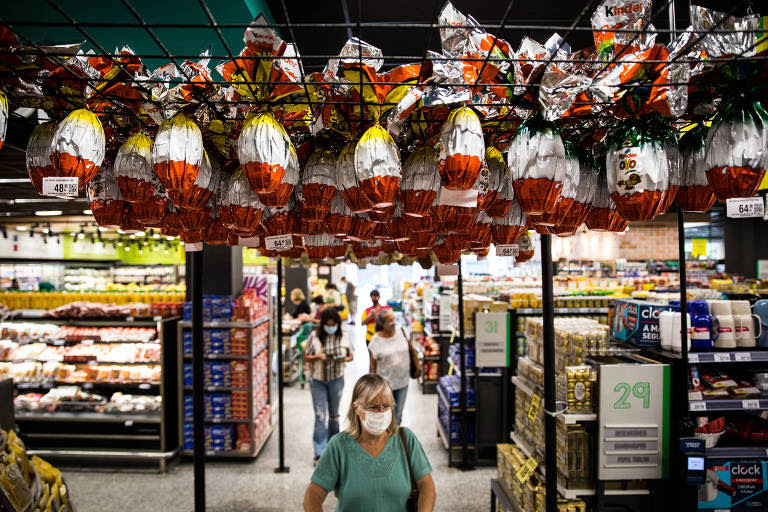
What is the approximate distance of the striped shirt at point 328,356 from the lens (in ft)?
15.2

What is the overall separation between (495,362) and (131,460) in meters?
4.12

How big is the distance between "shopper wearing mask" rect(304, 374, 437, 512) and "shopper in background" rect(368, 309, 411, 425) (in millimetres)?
2491

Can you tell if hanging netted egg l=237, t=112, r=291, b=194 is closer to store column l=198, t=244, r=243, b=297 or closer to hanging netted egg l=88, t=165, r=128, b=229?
hanging netted egg l=88, t=165, r=128, b=229

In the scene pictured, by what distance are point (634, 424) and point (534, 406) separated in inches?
22.0

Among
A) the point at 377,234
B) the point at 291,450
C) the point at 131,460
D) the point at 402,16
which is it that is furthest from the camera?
the point at 291,450

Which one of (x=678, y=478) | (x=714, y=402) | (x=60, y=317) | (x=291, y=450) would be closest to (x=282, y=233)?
(x=678, y=478)

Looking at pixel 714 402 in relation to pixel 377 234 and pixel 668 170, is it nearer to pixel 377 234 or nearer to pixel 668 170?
pixel 668 170

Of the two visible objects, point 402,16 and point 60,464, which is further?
point 60,464

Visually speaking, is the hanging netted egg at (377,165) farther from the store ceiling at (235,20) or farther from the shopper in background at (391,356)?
the shopper in background at (391,356)

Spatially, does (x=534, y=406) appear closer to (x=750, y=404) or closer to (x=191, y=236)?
(x=750, y=404)

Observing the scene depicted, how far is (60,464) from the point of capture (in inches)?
197

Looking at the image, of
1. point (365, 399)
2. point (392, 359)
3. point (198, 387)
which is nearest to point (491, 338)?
point (392, 359)

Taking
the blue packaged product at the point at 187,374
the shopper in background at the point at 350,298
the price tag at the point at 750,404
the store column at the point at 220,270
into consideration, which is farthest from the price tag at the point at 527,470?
the shopper in background at the point at 350,298

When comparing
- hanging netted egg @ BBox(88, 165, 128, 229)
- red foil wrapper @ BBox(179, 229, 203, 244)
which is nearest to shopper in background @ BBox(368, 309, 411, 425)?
red foil wrapper @ BBox(179, 229, 203, 244)
